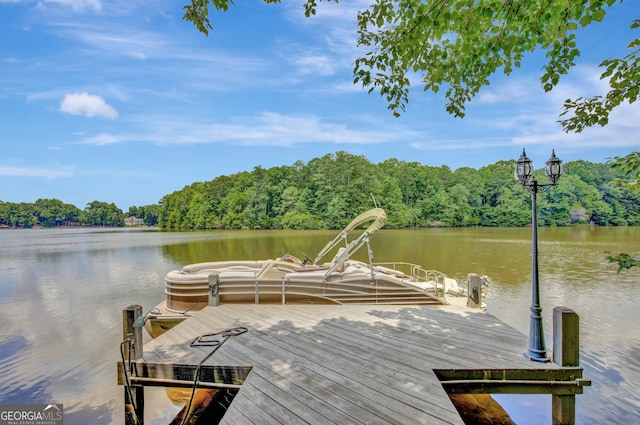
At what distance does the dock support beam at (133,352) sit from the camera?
3.86 meters

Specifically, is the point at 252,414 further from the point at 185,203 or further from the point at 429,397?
the point at 185,203

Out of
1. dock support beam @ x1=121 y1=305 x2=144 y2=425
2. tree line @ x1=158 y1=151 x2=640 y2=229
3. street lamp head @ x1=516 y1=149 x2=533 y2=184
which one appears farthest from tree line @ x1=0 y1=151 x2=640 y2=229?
dock support beam @ x1=121 y1=305 x2=144 y2=425

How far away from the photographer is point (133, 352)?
3914mm

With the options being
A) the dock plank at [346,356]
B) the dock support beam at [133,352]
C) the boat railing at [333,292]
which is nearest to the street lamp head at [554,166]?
the dock plank at [346,356]

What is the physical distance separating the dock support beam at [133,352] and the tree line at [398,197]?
50312mm

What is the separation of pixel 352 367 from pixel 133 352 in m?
2.66

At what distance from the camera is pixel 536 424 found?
484 cm

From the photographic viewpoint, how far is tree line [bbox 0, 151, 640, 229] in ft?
187

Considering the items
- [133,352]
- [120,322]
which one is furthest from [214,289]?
[120,322]

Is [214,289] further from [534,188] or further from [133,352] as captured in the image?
[534,188]

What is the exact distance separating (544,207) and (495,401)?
2684 inches

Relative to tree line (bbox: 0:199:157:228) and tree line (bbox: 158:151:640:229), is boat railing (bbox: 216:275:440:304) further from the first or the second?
tree line (bbox: 0:199:157:228)

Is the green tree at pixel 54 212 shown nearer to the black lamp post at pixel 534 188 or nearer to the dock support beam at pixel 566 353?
the black lamp post at pixel 534 188

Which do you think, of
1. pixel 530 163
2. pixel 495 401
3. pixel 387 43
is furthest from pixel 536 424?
pixel 387 43
